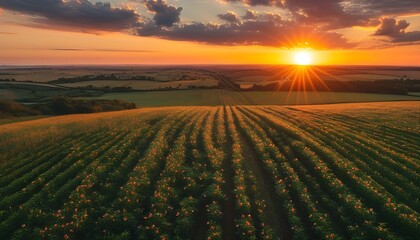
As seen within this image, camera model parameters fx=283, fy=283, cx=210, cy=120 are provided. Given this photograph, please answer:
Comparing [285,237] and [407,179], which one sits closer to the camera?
[285,237]

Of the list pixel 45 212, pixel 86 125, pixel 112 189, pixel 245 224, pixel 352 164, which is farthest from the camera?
pixel 86 125

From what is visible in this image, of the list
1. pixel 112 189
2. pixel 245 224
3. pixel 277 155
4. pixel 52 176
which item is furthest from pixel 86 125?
pixel 245 224

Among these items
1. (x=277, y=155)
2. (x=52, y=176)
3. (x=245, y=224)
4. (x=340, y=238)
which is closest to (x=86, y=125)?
(x=52, y=176)

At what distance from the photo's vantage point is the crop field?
12.6 metres

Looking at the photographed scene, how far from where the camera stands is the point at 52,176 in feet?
59.2

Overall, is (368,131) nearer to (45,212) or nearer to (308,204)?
(308,204)

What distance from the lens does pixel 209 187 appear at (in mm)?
16328

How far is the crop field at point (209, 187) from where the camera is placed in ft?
41.3

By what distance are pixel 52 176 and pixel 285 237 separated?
14584mm

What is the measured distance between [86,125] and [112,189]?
2238 cm

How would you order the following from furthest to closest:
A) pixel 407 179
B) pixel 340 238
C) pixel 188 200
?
pixel 407 179
pixel 188 200
pixel 340 238

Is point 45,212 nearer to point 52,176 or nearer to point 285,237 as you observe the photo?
point 52,176

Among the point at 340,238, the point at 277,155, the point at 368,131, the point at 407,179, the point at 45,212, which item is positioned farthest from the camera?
the point at 368,131

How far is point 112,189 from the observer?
15875 mm
